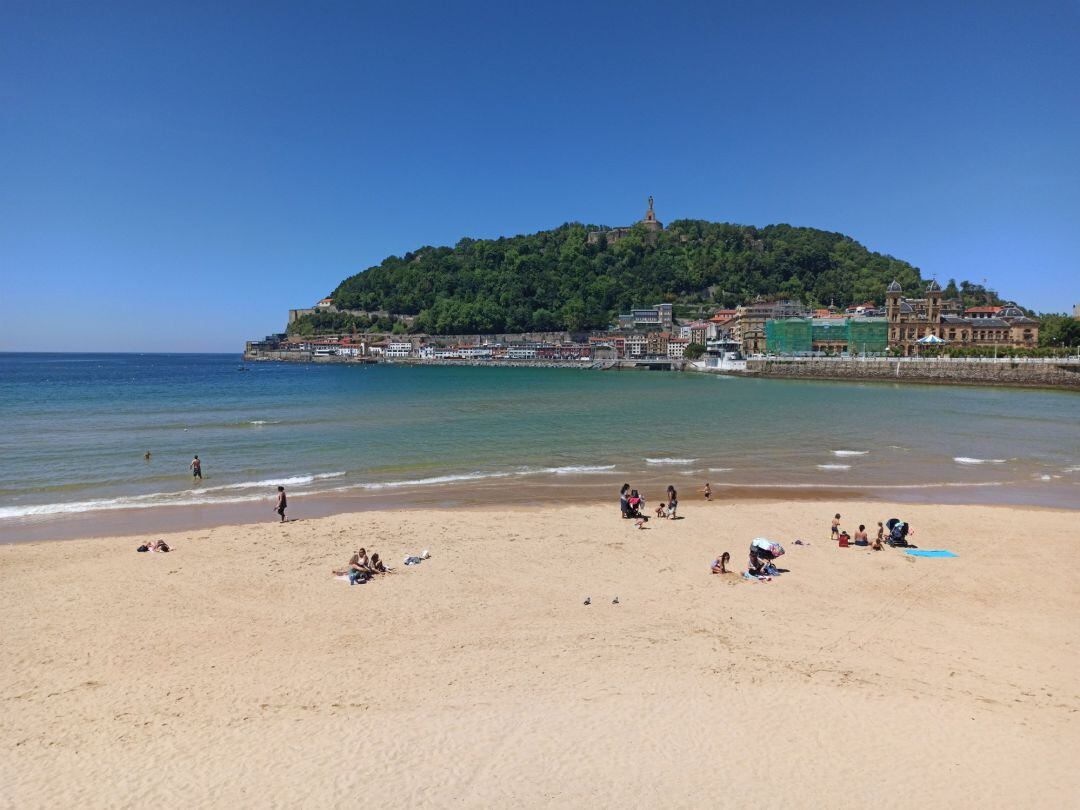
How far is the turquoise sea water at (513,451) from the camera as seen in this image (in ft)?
65.8

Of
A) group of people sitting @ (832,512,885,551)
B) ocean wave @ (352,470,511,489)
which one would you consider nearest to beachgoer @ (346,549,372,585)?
ocean wave @ (352,470,511,489)

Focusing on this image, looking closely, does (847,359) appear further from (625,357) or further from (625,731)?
(625,731)

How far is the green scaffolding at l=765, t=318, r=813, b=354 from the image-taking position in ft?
400

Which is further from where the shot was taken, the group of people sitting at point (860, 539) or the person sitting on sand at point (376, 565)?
the group of people sitting at point (860, 539)

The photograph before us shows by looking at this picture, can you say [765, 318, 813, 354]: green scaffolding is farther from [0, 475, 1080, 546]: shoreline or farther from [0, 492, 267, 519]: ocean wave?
[0, 492, 267, 519]: ocean wave

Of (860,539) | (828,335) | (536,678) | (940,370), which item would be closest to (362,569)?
(536,678)

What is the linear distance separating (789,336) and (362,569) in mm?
125003

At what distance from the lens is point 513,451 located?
2716cm

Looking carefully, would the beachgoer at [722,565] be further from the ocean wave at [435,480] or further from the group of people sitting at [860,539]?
the ocean wave at [435,480]

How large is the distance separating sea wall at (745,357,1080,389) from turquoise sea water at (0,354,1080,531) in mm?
31359

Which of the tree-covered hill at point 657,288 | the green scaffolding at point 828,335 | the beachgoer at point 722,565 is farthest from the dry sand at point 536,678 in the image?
the tree-covered hill at point 657,288

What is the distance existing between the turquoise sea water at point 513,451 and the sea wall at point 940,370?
31.4 m

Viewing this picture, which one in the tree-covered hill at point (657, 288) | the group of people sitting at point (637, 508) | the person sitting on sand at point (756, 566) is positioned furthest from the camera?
Answer: the tree-covered hill at point (657, 288)

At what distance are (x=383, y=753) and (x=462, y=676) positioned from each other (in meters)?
1.72
